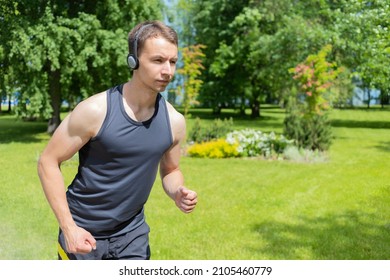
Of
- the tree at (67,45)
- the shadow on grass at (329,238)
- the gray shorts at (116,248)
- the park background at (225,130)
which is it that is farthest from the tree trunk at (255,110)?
the gray shorts at (116,248)

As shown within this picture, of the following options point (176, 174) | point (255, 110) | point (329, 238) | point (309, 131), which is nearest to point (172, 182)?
point (176, 174)

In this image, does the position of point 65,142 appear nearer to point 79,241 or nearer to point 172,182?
point 79,241

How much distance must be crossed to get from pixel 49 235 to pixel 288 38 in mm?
24858

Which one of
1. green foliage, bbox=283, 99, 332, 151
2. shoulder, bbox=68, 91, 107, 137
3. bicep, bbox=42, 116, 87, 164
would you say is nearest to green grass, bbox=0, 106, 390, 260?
green foliage, bbox=283, 99, 332, 151

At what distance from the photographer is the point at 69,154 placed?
10.5 ft

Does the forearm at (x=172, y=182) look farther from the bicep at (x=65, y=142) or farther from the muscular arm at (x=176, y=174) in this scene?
the bicep at (x=65, y=142)

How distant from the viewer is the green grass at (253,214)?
766 centimetres

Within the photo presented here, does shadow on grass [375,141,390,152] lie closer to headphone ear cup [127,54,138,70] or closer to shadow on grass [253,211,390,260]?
shadow on grass [253,211,390,260]

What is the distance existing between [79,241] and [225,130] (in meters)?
16.1

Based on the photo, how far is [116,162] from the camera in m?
3.28

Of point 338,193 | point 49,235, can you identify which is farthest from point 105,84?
point 49,235

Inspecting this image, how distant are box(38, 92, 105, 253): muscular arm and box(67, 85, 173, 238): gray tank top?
3.0 inches

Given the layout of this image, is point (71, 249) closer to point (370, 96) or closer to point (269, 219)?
point (269, 219)

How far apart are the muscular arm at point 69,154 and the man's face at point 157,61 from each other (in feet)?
1.12
